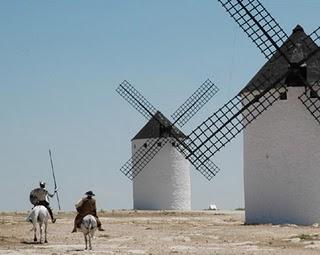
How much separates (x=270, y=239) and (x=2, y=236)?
25.5 ft

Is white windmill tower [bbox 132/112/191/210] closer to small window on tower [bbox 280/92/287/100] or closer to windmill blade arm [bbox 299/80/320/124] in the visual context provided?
small window on tower [bbox 280/92/287/100]

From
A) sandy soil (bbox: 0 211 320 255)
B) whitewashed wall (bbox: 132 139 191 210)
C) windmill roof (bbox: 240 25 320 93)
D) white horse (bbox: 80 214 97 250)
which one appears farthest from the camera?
whitewashed wall (bbox: 132 139 191 210)

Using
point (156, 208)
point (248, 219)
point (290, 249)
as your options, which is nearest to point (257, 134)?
point (248, 219)

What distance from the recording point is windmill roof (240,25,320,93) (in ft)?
94.8

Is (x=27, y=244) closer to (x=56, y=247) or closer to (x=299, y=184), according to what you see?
(x=56, y=247)

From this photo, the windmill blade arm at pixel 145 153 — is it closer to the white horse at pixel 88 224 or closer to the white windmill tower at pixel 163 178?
the white windmill tower at pixel 163 178

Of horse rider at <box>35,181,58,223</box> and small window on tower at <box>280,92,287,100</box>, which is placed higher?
small window on tower at <box>280,92,287,100</box>

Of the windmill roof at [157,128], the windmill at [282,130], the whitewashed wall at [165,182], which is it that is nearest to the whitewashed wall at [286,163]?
the windmill at [282,130]

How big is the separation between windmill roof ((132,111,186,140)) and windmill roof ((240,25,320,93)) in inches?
643

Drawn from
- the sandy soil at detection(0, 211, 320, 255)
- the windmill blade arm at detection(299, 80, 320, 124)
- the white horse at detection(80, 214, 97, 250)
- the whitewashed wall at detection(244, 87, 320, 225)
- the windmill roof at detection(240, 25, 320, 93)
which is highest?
the windmill roof at detection(240, 25, 320, 93)

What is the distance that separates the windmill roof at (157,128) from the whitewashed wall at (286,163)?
54.4 ft

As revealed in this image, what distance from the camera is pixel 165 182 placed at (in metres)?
45.9

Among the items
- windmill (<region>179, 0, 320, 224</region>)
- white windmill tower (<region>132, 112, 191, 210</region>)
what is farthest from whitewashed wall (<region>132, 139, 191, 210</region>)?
windmill (<region>179, 0, 320, 224</region>)

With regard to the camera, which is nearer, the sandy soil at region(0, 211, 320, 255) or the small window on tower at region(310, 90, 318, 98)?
the sandy soil at region(0, 211, 320, 255)
